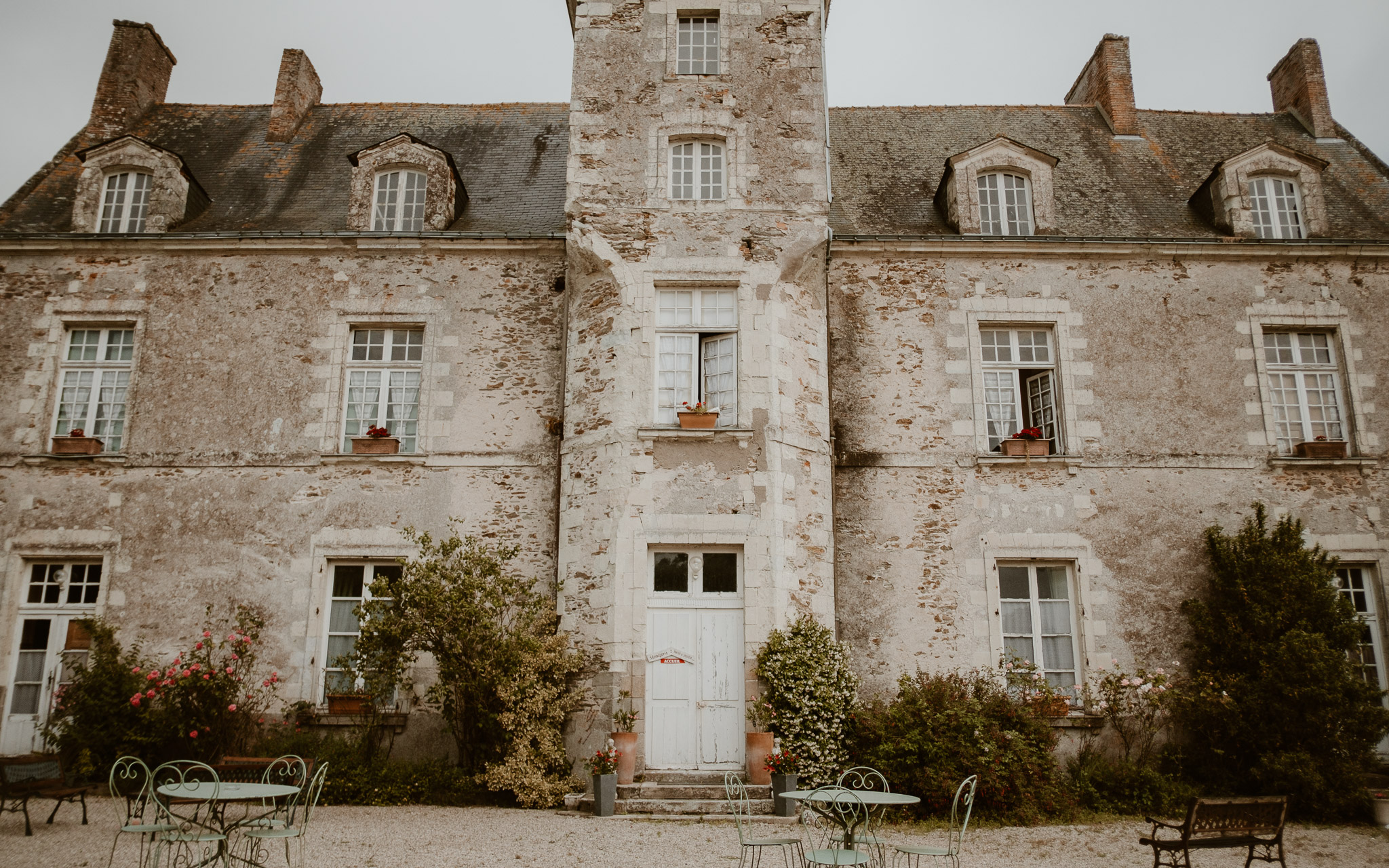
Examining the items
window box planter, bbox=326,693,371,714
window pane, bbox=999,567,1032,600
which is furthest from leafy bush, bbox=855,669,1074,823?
window box planter, bbox=326,693,371,714

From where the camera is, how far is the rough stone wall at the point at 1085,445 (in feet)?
32.4

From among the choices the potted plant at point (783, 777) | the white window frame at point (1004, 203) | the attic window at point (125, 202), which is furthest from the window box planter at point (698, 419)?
the attic window at point (125, 202)

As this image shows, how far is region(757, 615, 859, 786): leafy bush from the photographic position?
8.34 meters

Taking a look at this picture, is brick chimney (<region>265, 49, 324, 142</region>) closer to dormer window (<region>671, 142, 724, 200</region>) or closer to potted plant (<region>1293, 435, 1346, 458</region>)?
dormer window (<region>671, 142, 724, 200</region>)

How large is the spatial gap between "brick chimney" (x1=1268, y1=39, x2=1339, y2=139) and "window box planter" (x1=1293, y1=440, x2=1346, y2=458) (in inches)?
208

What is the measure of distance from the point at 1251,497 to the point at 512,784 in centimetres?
822

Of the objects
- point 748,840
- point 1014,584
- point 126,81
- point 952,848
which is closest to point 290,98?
point 126,81

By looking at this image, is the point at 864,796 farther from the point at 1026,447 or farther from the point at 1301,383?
the point at 1301,383

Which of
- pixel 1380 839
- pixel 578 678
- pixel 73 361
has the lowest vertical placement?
pixel 1380 839

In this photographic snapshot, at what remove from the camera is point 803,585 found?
30.2 feet

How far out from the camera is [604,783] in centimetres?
796

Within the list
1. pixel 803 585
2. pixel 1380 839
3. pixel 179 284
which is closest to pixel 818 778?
pixel 803 585

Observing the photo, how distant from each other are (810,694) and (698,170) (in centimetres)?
564

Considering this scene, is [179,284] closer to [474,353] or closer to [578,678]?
[474,353]
